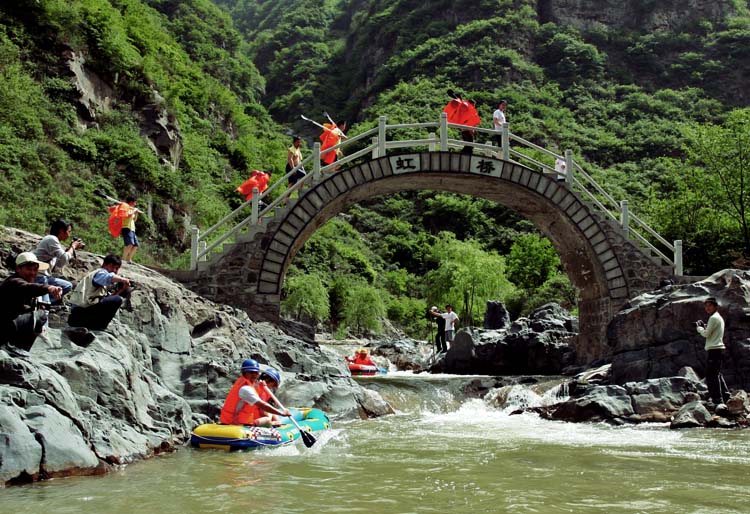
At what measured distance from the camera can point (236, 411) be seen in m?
9.27

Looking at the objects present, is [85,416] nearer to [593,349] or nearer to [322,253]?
[593,349]

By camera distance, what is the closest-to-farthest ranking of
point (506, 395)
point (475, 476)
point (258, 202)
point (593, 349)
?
point (475, 476), point (506, 395), point (258, 202), point (593, 349)

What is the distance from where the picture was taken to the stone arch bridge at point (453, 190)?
16.3m

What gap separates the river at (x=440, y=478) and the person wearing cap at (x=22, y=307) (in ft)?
5.97

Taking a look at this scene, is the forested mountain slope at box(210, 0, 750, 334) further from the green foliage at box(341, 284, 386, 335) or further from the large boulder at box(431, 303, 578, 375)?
the large boulder at box(431, 303, 578, 375)

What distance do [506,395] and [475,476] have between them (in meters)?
8.49

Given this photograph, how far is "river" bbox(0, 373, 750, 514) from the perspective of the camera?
582 cm

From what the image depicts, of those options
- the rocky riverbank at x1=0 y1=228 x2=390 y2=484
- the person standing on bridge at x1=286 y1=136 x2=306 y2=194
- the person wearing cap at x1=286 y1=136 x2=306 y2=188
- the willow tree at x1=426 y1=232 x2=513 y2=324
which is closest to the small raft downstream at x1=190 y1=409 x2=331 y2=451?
the rocky riverbank at x1=0 y1=228 x2=390 y2=484

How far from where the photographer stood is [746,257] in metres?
21.6

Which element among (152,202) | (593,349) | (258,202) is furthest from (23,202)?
(593,349)

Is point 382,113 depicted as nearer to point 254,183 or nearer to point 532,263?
point 532,263

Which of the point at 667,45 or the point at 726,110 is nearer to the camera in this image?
the point at 726,110

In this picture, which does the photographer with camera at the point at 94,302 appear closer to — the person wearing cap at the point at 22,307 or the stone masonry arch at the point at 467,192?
the person wearing cap at the point at 22,307

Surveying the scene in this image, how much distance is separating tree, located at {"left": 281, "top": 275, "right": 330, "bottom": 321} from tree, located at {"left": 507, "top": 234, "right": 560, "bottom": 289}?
50.6 ft
